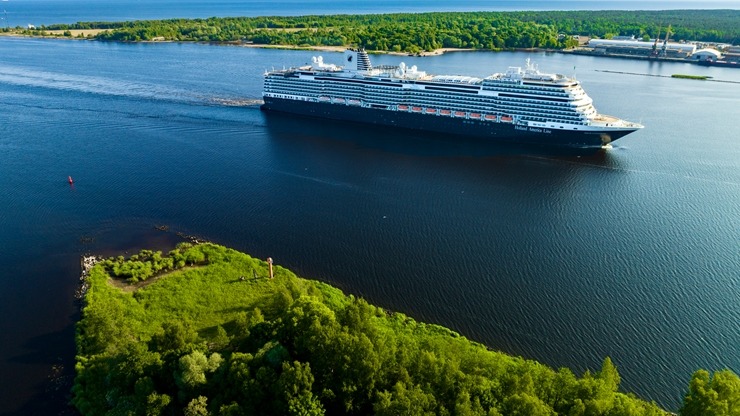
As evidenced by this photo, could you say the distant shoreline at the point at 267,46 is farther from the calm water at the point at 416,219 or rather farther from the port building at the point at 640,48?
the calm water at the point at 416,219

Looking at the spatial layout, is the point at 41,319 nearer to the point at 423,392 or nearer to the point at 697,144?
→ the point at 423,392

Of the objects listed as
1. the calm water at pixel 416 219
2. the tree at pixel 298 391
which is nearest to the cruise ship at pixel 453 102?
the calm water at pixel 416 219

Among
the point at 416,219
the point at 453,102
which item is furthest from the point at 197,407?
the point at 453,102

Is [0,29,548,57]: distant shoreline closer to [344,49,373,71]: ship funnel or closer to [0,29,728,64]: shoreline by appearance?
[0,29,728,64]: shoreline

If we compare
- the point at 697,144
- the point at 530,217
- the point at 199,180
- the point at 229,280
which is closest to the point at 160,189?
the point at 199,180

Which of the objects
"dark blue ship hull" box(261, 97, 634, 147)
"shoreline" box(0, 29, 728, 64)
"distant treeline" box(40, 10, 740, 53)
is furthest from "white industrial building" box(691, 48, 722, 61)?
"dark blue ship hull" box(261, 97, 634, 147)

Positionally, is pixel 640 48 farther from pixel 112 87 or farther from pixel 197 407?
pixel 197 407
